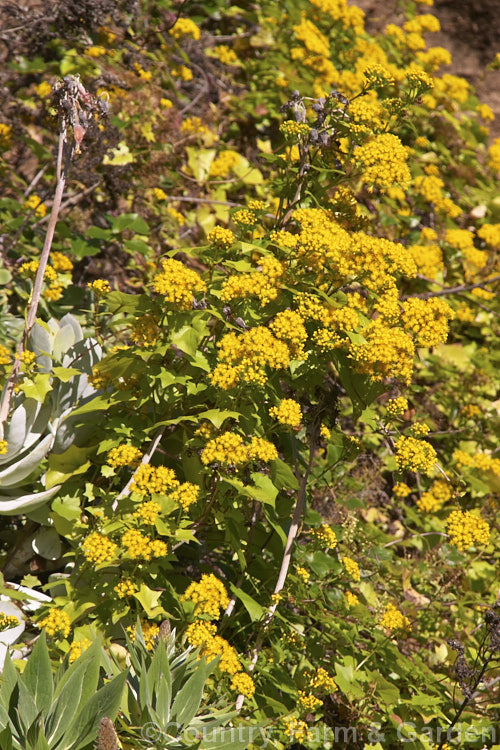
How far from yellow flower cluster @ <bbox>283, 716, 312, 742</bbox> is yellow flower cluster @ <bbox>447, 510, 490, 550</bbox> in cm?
91

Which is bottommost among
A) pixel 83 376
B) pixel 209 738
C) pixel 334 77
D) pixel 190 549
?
pixel 190 549

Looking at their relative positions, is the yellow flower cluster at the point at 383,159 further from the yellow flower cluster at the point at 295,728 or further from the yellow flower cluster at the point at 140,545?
the yellow flower cluster at the point at 295,728

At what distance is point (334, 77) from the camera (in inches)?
243

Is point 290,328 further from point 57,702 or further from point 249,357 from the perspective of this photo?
point 57,702

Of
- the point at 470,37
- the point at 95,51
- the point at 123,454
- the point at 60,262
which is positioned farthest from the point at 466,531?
the point at 470,37

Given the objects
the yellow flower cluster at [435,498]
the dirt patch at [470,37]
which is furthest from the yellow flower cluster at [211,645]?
the dirt patch at [470,37]

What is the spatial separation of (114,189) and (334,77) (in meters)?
2.86

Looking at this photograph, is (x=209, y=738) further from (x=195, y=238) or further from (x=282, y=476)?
(x=195, y=238)

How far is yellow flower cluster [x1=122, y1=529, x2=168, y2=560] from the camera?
2408 millimetres

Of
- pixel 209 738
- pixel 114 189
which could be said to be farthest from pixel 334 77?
pixel 209 738

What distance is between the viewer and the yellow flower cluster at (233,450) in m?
2.41

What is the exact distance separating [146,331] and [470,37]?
24.3ft

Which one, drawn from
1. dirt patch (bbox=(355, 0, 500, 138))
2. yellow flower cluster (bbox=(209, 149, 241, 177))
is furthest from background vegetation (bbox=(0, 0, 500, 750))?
dirt patch (bbox=(355, 0, 500, 138))

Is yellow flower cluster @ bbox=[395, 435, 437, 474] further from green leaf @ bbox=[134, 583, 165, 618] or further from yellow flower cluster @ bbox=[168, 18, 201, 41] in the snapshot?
yellow flower cluster @ bbox=[168, 18, 201, 41]
